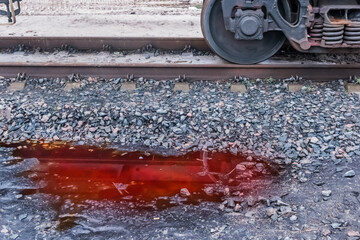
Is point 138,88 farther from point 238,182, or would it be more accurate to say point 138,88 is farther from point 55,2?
point 55,2

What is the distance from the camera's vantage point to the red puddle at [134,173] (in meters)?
4.73

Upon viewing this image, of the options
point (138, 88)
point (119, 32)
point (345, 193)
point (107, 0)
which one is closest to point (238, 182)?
point (345, 193)

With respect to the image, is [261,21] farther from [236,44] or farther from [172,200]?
[172,200]

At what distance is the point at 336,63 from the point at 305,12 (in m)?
1.20

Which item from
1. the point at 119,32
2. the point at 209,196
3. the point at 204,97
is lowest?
the point at 209,196

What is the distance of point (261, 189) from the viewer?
4699 mm

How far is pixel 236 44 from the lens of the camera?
704 centimetres

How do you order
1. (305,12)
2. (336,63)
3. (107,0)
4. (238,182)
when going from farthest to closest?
(107,0)
(336,63)
(305,12)
(238,182)

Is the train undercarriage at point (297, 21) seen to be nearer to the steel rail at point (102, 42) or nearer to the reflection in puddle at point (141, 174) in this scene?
the steel rail at point (102, 42)

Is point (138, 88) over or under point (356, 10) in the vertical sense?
under

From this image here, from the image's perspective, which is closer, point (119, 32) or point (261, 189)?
point (261, 189)

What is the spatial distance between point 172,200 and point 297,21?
133 inches

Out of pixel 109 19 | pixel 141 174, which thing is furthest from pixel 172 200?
pixel 109 19

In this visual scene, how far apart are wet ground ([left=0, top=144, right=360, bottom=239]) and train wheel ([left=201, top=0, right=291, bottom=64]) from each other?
224 cm
